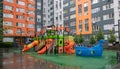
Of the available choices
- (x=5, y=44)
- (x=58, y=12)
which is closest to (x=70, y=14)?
(x=58, y=12)

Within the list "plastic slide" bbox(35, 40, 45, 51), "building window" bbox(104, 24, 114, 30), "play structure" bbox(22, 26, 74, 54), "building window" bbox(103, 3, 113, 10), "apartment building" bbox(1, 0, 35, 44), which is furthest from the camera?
"apartment building" bbox(1, 0, 35, 44)

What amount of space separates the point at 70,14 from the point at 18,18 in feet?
71.2

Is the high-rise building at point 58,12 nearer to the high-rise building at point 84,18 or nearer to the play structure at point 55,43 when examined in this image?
the high-rise building at point 84,18

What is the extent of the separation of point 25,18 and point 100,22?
2733 centimetres

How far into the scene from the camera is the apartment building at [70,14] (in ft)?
228

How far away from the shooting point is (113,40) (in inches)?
1831

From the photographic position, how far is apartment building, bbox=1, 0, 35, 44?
5841 cm

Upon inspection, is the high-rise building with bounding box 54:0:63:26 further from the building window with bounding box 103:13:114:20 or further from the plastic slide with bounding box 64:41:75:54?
the plastic slide with bounding box 64:41:75:54

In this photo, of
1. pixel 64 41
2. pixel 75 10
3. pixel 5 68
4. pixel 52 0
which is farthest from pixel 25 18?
pixel 5 68

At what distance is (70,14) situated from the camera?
235 feet

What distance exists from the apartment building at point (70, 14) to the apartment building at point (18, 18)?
14697 mm

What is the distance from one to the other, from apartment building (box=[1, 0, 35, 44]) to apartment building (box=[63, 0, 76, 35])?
48.2ft

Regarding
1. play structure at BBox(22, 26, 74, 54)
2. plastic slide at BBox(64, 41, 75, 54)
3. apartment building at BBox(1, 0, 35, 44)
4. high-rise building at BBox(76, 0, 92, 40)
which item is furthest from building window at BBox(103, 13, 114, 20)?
plastic slide at BBox(64, 41, 75, 54)

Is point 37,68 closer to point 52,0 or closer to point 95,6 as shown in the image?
point 95,6
